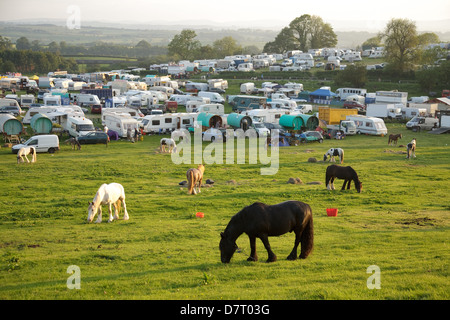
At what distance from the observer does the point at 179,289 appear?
9.61 m

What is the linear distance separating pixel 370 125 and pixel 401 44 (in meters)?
44.8

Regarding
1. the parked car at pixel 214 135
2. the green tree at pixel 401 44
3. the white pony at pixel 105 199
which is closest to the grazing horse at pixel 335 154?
the parked car at pixel 214 135

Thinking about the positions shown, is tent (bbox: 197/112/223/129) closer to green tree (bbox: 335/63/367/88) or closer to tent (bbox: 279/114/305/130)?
tent (bbox: 279/114/305/130)

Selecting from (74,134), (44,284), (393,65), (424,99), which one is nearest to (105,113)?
(74,134)

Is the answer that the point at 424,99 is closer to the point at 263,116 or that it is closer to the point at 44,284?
the point at 263,116

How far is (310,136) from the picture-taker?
37.6 m

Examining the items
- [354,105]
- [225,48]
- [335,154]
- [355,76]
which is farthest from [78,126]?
[225,48]

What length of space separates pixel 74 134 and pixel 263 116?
16.2 metres

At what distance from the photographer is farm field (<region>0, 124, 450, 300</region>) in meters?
9.62

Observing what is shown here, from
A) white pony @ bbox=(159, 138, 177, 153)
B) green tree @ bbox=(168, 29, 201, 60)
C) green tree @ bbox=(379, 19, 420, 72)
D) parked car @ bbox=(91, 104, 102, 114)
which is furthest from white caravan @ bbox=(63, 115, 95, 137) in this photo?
green tree @ bbox=(168, 29, 201, 60)

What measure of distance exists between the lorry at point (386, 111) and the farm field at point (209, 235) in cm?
2235

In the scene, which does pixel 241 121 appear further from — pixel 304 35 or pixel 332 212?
pixel 304 35

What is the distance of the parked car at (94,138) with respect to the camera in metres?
34.9

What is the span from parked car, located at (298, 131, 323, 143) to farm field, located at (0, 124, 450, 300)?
29.1 feet
